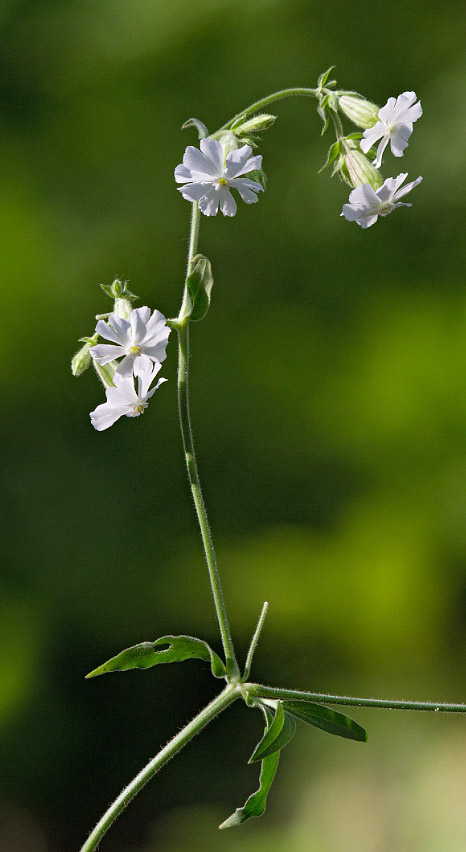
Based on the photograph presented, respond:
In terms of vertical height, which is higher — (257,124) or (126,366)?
(257,124)

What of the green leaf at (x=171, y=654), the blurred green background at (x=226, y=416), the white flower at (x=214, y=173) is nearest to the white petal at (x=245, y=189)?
the white flower at (x=214, y=173)

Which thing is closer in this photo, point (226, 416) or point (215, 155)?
point (215, 155)

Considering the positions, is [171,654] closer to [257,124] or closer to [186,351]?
[186,351]

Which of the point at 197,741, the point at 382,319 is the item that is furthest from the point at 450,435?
the point at 197,741

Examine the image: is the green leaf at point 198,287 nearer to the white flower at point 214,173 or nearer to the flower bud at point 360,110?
the white flower at point 214,173

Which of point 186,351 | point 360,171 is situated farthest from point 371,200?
point 186,351
